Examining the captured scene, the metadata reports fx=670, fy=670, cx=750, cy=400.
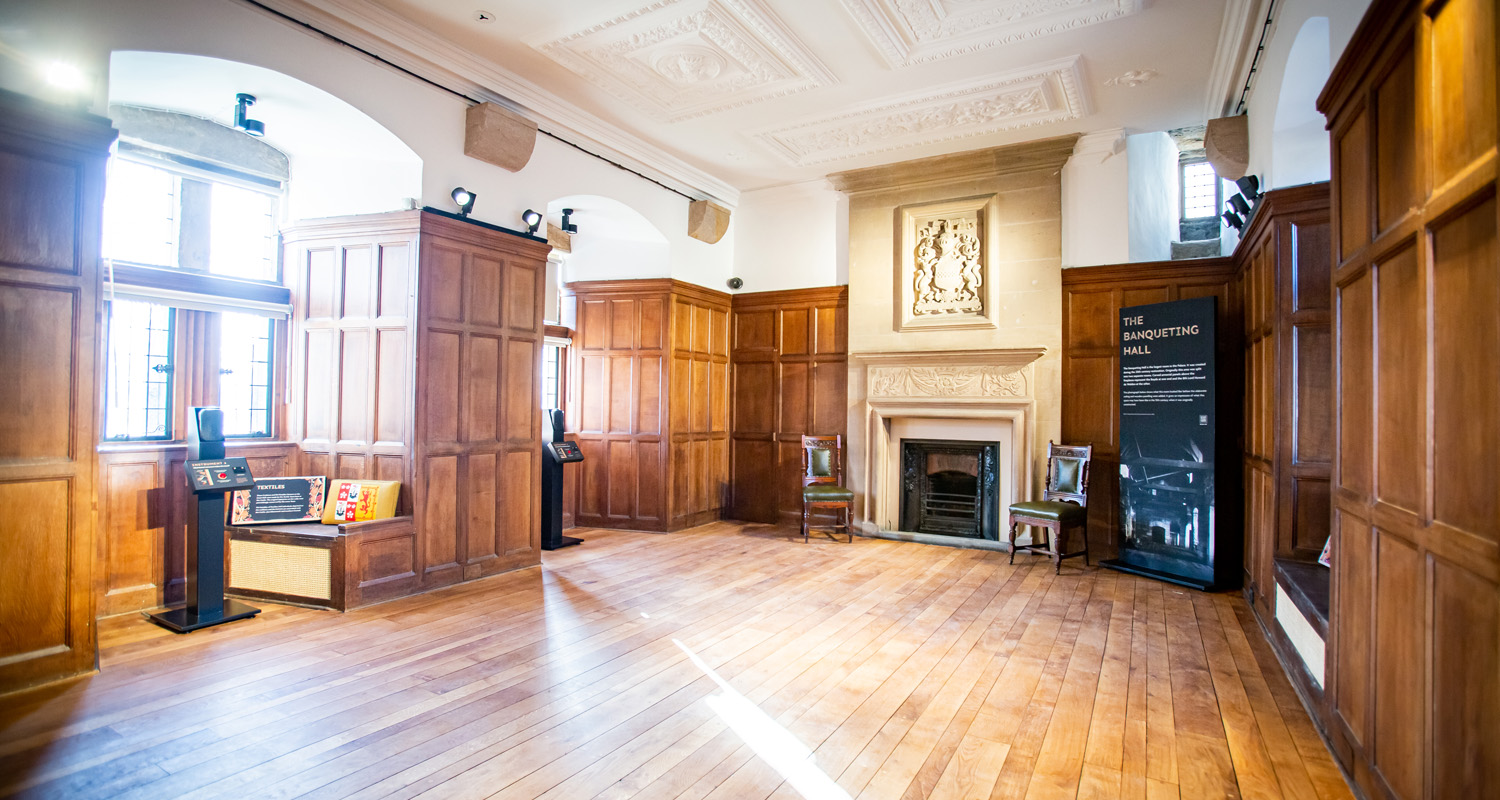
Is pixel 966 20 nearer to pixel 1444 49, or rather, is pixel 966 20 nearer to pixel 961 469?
pixel 1444 49

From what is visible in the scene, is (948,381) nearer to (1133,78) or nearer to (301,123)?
(1133,78)

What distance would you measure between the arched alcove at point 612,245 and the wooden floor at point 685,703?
12.9 feet

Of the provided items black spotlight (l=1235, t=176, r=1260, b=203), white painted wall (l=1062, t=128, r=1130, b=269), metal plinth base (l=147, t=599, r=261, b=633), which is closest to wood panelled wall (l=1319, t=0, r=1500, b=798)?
black spotlight (l=1235, t=176, r=1260, b=203)

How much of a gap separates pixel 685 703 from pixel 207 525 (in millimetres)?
3335

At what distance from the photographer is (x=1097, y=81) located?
5.45m

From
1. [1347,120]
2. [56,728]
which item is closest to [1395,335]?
[1347,120]

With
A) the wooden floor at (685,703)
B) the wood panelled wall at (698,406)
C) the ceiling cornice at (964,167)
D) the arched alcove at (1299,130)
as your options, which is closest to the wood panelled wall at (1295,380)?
the arched alcove at (1299,130)

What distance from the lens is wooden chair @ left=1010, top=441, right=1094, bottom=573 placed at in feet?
19.4

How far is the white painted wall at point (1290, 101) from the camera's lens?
12.6 ft

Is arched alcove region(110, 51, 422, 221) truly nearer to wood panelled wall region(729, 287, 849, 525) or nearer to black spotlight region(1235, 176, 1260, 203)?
wood panelled wall region(729, 287, 849, 525)

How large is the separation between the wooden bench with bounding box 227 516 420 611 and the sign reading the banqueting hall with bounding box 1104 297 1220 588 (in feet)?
19.3

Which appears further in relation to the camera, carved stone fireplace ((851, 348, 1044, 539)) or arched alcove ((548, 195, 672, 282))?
arched alcove ((548, 195, 672, 282))

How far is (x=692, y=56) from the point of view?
5.09m

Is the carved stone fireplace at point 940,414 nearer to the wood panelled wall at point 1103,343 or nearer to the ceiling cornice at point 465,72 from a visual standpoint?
the wood panelled wall at point 1103,343
